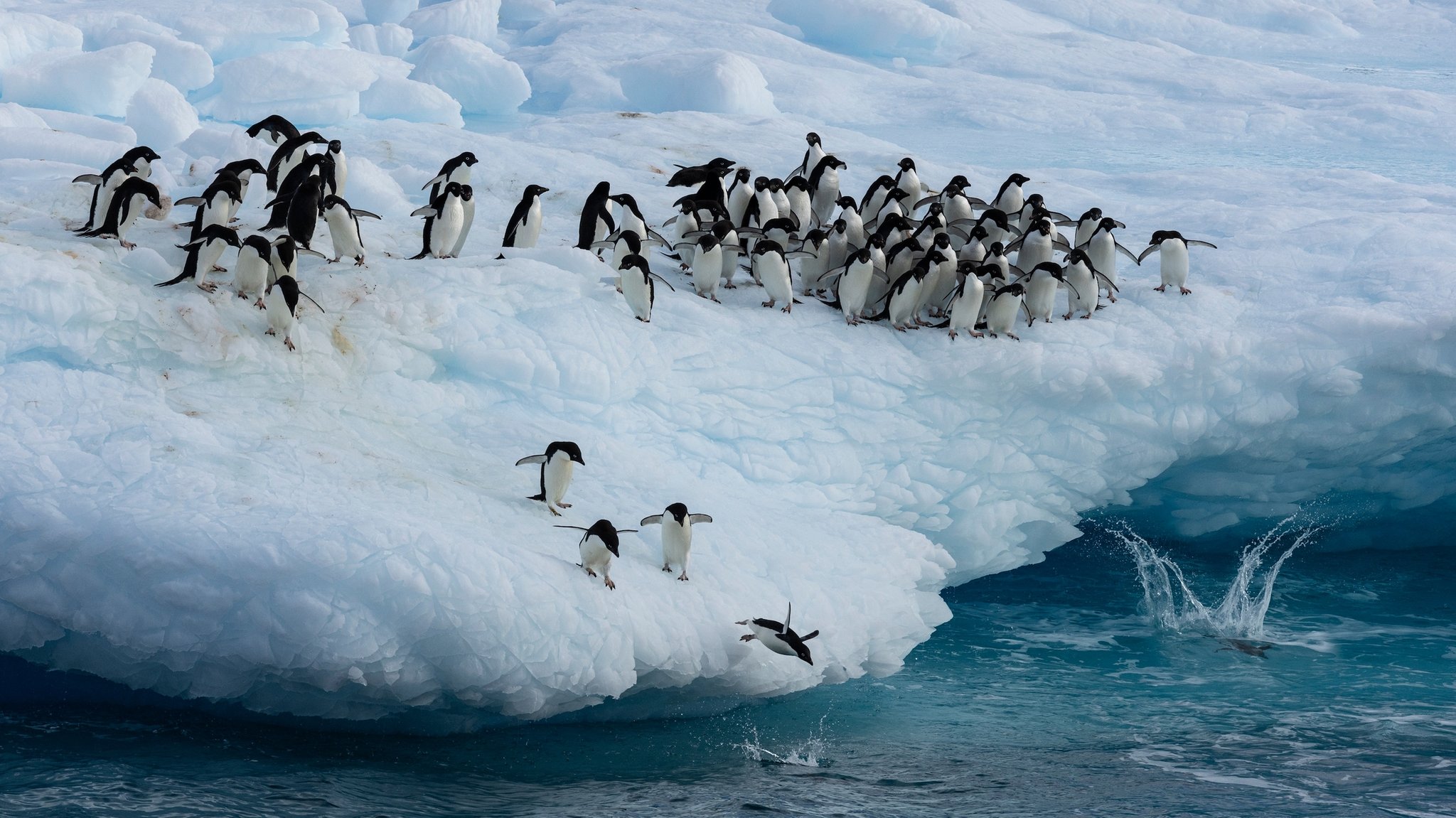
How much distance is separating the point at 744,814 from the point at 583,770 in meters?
0.82

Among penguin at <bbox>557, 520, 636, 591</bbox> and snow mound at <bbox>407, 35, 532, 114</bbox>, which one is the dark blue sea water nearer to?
penguin at <bbox>557, 520, 636, 591</bbox>

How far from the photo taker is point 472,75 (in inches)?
896

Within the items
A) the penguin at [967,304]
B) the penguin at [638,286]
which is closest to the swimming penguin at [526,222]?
the penguin at [638,286]

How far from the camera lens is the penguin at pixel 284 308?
7.28 metres

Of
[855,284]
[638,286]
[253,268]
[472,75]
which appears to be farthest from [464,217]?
[472,75]

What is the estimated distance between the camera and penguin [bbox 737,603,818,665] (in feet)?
20.7

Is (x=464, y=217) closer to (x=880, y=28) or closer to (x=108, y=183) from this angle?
(x=108, y=183)

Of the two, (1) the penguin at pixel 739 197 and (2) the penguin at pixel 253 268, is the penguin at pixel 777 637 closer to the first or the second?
(2) the penguin at pixel 253 268

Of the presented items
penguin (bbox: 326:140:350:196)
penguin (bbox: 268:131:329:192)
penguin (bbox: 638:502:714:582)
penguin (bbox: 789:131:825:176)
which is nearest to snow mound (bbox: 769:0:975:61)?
penguin (bbox: 789:131:825:176)

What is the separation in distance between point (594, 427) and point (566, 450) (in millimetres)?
1157

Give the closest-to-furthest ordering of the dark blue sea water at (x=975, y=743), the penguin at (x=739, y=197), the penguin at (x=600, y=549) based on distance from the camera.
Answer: the dark blue sea water at (x=975, y=743), the penguin at (x=600, y=549), the penguin at (x=739, y=197)

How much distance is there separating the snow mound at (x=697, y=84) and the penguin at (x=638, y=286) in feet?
40.5

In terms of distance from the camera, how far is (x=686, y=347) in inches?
340

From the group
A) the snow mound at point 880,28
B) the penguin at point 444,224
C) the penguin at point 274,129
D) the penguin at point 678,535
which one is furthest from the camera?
the snow mound at point 880,28
